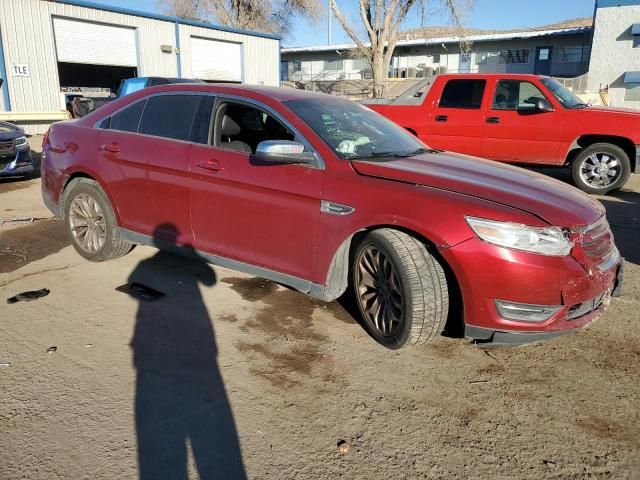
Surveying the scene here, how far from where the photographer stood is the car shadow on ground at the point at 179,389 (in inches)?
93.7

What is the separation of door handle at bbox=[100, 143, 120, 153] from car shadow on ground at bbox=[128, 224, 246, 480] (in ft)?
2.68

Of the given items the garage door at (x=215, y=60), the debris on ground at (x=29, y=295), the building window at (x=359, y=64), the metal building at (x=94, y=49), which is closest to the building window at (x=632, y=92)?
the metal building at (x=94, y=49)

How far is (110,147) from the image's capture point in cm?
461

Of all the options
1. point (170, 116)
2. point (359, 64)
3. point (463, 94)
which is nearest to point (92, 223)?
point (170, 116)

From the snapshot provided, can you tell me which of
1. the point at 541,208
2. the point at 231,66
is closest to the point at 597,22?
the point at 231,66

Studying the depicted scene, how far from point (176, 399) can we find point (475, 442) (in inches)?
60.6

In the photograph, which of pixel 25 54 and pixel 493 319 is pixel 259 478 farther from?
pixel 25 54

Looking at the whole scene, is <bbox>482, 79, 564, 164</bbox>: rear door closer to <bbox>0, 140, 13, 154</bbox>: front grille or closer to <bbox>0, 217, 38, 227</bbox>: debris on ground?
<bbox>0, 217, 38, 227</bbox>: debris on ground

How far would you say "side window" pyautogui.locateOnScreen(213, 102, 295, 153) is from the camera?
13.3ft

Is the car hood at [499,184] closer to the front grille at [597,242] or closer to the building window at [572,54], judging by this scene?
the front grille at [597,242]

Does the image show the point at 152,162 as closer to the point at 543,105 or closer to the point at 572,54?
the point at 543,105

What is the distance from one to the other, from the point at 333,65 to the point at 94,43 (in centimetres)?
3099

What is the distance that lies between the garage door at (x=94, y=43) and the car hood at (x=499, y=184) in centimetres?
1949

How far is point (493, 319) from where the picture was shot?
302 cm
